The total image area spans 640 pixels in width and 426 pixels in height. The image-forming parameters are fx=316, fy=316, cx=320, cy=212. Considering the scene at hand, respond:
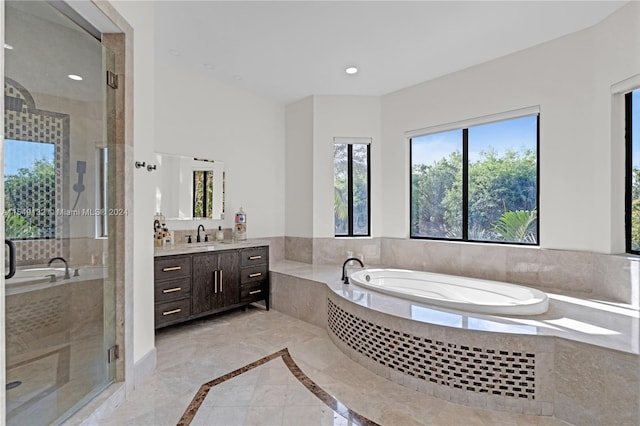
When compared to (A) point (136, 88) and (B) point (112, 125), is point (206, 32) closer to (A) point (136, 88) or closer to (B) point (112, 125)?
(A) point (136, 88)

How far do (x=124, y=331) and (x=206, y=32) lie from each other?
8.44 feet

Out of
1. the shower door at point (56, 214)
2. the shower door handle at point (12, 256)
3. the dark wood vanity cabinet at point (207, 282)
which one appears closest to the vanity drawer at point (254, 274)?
the dark wood vanity cabinet at point (207, 282)

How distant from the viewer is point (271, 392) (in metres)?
2.14

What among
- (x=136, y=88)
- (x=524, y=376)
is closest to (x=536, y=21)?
(x=524, y=376)

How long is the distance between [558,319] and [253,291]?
2.90m

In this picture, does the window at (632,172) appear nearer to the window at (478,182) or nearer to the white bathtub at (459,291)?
the window at (478,182)

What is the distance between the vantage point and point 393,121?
4.30 m

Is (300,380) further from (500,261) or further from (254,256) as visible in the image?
(500,261)

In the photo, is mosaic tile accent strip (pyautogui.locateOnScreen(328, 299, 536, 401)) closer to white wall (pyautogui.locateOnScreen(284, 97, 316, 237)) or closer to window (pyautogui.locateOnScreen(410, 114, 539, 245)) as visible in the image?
window (pyautogui.locateOnScreen(410, 114, 539, 245))

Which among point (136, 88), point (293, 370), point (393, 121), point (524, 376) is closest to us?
point (524, 376)

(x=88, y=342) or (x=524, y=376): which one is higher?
(x=88, y=342)

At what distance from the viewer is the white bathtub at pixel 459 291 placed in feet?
7.37

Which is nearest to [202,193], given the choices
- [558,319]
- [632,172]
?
[558,319]

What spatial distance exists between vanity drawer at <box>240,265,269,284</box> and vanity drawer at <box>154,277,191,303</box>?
67 cm
